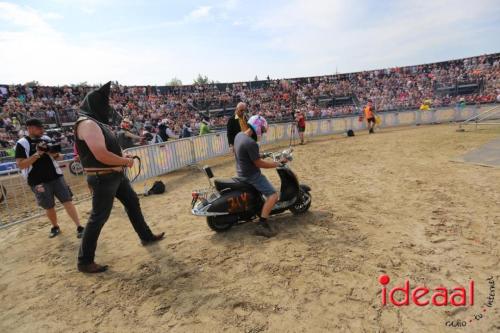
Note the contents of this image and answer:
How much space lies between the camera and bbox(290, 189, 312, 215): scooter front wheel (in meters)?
5.11

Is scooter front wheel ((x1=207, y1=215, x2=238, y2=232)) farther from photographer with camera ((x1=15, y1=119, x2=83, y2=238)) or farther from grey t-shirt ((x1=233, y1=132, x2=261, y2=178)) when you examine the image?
photographer with camera ((x1=15, y1=119, x2=83, y2=238))

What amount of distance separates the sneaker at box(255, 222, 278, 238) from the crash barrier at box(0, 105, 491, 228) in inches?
135

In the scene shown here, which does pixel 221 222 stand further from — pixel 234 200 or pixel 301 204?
pixel 301 204

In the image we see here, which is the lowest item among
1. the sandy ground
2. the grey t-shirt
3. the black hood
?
the sandy ground

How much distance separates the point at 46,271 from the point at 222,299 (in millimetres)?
2609

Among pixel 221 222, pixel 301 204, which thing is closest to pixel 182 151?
pixel 221 222

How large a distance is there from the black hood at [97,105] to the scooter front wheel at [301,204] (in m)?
3.15

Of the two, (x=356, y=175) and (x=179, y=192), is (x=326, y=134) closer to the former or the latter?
(x=356, y=175)

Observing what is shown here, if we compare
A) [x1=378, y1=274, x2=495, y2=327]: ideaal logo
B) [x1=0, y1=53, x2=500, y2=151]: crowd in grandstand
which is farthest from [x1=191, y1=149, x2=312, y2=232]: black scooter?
[x1=0, y1=53, x2=500, y2=151]: crowd in grandstand

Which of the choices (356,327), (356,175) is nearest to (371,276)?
(356,327)

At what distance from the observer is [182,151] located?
1060 centimetres

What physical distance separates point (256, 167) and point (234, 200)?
609 mm

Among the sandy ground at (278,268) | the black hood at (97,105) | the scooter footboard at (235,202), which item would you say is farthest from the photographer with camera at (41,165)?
the scooter footboard at (235,202)

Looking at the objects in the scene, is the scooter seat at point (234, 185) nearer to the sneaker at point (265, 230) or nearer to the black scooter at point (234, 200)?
the black scooter at point (234, 200)
